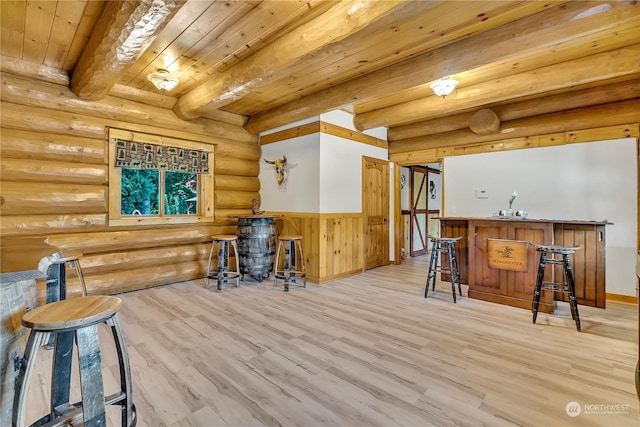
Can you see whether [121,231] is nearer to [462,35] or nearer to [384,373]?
[384,373]

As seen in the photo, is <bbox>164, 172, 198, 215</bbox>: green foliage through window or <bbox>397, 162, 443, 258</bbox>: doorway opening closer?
<bbox>164, 172, 198, 215</bbox>: green foliage through window

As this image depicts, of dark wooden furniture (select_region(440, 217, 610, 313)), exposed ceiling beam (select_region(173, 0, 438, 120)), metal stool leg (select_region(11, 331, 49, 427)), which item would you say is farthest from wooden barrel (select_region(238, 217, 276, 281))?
metal stool leg (select_region(11, 331, 49, 427))

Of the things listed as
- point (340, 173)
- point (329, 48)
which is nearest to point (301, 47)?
point (329, 48)

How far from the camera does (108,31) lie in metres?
2.55

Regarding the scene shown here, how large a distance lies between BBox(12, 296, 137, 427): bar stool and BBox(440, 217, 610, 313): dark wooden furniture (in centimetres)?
395

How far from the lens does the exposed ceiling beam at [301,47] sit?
223 centimetres

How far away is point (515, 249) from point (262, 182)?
4.36 metres

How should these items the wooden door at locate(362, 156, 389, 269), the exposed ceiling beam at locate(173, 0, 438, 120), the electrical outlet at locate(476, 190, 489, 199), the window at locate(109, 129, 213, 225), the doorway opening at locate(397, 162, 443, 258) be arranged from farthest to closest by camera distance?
the doorway opening at locate(397, 162, 443, 258) < the wooden door at locate(362, 156, 389, 269) < the electrical outlet at locate(476, 190, 489, 199) < the window at locate(109, 129, 213, 225) < the exposed ceiling beam at locate(173, 0, 438, 120)

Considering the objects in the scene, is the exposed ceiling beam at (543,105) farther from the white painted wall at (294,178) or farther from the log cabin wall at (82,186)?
the log cabin wall at (82,186)

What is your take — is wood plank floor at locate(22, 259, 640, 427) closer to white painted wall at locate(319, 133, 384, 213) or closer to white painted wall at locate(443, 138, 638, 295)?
white painted wall at locate(443, 138, 638, 295)

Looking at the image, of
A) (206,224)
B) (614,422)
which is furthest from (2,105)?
(614,422)

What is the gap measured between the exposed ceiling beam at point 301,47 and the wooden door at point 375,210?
9.24ft

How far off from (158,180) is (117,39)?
2.45 meters

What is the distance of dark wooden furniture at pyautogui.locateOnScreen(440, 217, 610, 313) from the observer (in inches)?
133
